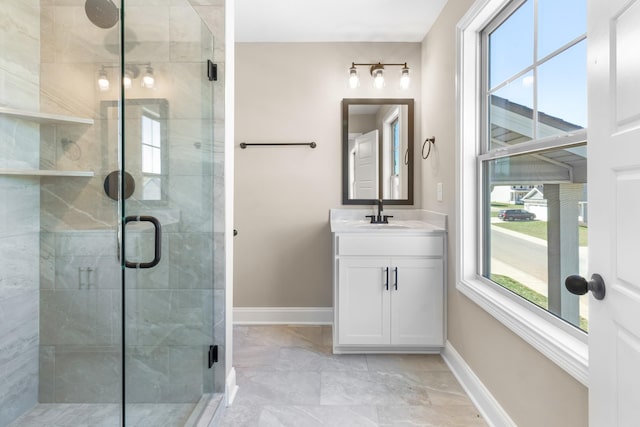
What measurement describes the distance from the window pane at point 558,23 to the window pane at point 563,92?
2.0 inches

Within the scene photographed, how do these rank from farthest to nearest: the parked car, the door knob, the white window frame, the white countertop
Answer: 1. the white countertop
2. the white window frame
3. the parked car
4. the door knob

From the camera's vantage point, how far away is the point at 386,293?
233 centimetres

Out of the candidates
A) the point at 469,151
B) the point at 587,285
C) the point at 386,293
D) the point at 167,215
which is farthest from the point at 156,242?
Answer: the point at 469,151

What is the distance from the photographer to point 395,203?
2953mm

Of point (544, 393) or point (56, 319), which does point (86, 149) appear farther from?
point (544, 393)

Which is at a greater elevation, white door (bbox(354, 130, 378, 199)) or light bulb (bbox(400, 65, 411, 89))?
light bulb (bbox(400, 65, 411, 89))

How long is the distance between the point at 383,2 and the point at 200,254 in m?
2.04

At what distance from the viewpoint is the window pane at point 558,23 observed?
4.11 ft

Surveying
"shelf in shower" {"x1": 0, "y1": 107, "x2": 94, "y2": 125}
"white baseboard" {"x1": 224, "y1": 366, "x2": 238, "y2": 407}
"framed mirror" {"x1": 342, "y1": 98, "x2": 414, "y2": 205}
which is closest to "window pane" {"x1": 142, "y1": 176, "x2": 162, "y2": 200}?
"shelf in shower" {"x1": 0, "y1": 107, "x2": 94, "y2": 125}

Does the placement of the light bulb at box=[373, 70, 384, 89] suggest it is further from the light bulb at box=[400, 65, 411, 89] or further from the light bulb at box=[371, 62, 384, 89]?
the light bulb at box=[400, 65, 411, 89]

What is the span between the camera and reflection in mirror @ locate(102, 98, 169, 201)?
1255mm

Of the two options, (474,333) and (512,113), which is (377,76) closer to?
(512,113)

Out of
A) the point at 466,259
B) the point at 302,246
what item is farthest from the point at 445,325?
the point at 302,246

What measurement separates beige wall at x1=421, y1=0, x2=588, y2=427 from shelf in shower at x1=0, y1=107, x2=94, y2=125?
2.00 meters
